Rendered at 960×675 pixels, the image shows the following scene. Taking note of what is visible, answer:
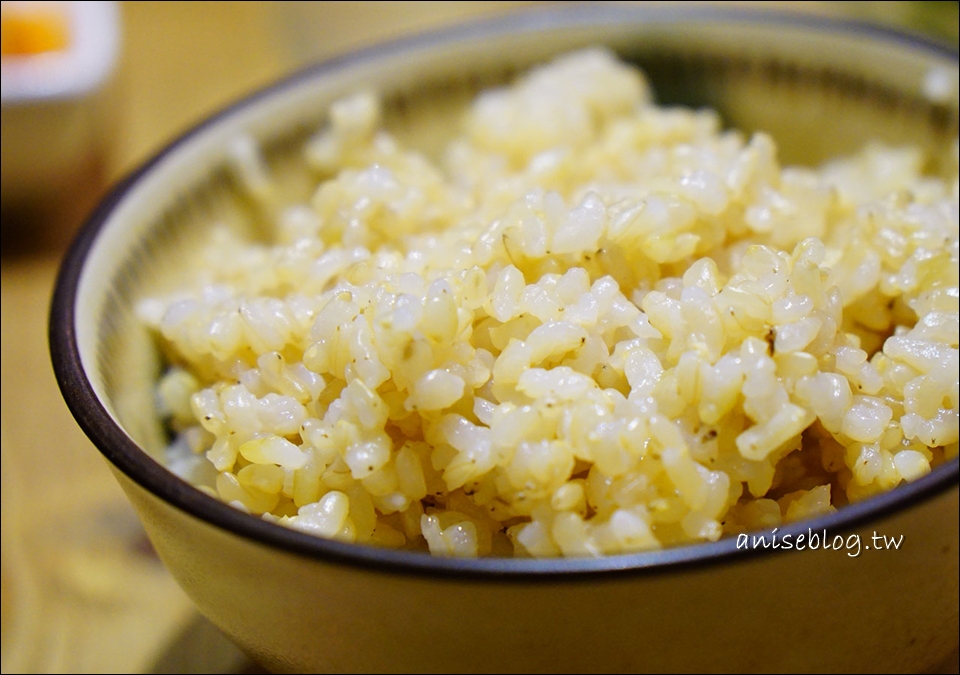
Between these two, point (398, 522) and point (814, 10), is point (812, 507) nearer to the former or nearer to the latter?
point (398, 522)

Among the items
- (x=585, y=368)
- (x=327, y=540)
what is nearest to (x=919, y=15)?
(x=585, y=368)

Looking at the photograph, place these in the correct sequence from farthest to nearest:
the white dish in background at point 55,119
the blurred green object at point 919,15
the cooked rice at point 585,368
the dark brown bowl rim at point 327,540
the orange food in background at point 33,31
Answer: the orange food in background at point 33,31 → the white dish in background at point 55,119 → the blurred green object at point 919,15 → the cooked rice at point 585,368 → the dark brown bowl rim at point 327,540

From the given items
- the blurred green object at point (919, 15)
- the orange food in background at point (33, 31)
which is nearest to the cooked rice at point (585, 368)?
the blurred green object at point (919, 15)

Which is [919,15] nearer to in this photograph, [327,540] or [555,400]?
[555,400]

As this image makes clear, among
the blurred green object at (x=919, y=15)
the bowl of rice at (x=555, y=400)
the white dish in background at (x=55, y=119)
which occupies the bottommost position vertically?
the white dish in background at (x=55, y=119)

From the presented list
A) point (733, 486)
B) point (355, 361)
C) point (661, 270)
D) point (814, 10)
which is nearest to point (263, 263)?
point (355, 361)

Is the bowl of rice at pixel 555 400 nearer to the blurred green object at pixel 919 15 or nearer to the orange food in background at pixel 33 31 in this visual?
the blurred green object at pixel 919 15

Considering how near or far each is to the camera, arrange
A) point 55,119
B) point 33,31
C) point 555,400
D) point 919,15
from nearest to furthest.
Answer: point 555,400, point 919,15, point 55,119, point 33,31

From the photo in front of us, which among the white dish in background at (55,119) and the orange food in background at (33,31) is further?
the orange food in background at (33,31)
